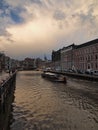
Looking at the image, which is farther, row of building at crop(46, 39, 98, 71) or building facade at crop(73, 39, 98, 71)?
row of building at crop(46, 39, 98, 71)

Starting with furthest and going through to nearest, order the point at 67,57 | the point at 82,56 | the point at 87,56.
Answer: the point at 67,57 → the point at 82,56 → the point at 87,56

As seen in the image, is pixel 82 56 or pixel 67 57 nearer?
pixel 82 56

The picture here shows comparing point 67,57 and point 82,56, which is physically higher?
point 67,57

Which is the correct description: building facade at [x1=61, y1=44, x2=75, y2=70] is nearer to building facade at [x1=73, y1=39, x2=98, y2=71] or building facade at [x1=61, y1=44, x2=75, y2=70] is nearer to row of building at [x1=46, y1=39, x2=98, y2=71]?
row of building at [x1=46, y1=39, x2=98, y2=71]

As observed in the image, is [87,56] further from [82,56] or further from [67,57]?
[67,57]

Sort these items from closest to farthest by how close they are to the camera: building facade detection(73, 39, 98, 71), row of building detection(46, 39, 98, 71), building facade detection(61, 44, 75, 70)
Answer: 1. building facade detection(73, 39, 98, 71)
2. row of building detection(46, 39, 98, 71)
3. building facade detection(61, 44, 75, 70)

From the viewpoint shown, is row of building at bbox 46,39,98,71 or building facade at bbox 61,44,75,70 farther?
building facade at bbox 61,44,75,70

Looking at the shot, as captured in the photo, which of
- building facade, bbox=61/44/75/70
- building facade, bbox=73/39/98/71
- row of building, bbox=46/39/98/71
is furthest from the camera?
building facade, bbox=61/44/75/70

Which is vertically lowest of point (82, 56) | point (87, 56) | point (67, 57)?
point (87, 56)

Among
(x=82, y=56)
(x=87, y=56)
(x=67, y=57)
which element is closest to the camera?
(x=87, y=56)

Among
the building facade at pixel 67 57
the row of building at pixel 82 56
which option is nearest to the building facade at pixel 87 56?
the row of building at pixel 82 56

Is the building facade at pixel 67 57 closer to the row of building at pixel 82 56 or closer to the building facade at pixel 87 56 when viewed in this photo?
the row of building at pixel 82 56

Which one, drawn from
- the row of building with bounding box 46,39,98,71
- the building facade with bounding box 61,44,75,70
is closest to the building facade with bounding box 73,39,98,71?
the row of building with bounding box 46,39,98,71

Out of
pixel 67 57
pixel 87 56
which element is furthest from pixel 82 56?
pixel 67 57
